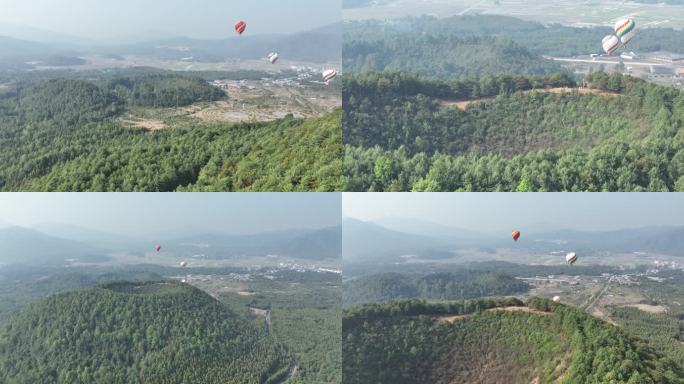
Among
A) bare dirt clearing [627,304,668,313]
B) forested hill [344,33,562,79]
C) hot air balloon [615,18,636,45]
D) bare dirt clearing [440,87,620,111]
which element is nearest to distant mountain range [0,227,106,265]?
forested hill [344,33,562,79]

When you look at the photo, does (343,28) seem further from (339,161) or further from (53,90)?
(53,90)

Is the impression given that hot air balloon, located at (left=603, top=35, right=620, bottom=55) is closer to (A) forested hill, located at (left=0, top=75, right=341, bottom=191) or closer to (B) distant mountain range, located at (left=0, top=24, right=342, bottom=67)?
(B) distant mountain range, located at (left=0, top=24, right=342, bottom=67)

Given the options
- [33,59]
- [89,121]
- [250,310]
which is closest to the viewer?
[250,310]

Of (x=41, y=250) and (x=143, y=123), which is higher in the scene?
(x=143, y=123)

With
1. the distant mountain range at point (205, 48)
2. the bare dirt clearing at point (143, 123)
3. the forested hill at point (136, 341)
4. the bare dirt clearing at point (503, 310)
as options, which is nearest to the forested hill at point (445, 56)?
the distant mountain range at point (205, 48)

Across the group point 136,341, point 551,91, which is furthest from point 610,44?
point 136,341

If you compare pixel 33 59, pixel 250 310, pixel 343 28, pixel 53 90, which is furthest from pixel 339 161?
pixel 33 59

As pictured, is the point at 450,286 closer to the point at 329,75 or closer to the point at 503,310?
the point at 503,310
